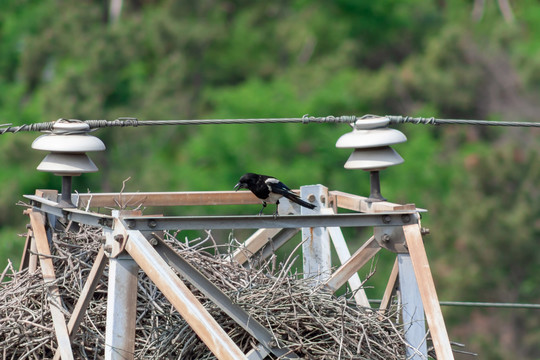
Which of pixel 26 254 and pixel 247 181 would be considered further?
pixel 26 254

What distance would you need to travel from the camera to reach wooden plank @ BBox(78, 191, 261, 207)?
6.63 metres

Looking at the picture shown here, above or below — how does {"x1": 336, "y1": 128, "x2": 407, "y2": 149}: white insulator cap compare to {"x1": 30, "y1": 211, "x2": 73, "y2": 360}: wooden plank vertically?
above

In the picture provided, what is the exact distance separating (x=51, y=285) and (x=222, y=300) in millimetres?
1268

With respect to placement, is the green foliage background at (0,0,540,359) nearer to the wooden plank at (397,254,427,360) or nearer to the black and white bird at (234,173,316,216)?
the black and white bird at (234,173,316,216)

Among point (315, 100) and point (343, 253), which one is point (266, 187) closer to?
point (343, 253)

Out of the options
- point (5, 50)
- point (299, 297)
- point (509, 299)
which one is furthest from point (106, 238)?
point (5, 50)

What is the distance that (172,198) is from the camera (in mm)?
6699

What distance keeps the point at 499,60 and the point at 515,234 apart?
11422 mm

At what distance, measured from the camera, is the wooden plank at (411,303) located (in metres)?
5.31

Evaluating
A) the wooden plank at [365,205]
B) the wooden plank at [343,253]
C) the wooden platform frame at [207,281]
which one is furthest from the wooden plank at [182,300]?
the wooden plank at [343,253]

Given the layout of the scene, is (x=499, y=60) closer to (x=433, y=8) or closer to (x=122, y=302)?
(x=433, y=8)

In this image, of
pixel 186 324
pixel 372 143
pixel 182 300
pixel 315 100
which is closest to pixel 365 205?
pixel 372 143

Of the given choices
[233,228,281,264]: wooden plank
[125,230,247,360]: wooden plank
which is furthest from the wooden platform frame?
[233,228,281,264]: wooden plank

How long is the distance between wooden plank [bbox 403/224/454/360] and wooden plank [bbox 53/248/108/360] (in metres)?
1.60
